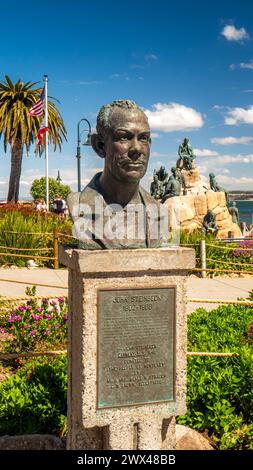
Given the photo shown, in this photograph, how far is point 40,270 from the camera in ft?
41.4

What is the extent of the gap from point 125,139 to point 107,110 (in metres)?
0.27

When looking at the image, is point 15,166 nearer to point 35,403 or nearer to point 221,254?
point 221,254

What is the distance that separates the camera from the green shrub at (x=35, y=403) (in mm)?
4004

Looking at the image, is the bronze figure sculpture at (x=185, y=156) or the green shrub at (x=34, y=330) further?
the bronze figure sculpture at (x=185, y=156)

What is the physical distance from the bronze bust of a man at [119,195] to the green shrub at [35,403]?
1910 mm

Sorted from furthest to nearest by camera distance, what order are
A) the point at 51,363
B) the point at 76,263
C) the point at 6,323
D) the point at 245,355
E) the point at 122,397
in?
1. the point at 6,323
2. the point at 51,363
3. the point at 245,355
4. the point at 122,397
5. the point at 76,263

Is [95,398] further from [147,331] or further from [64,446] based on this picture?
[64,446]

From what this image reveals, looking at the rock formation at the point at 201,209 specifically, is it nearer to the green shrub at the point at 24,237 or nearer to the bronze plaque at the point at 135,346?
the green shrub at the point at 24,237

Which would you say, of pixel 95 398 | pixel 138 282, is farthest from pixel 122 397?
pixel 138 282

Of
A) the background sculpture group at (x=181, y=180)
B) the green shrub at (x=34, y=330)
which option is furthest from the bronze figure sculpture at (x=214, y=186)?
the green shrub at (x=34, y=330)

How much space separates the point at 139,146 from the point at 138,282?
95 centimetres

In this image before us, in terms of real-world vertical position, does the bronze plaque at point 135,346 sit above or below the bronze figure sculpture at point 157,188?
below

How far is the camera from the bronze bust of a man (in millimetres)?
3047

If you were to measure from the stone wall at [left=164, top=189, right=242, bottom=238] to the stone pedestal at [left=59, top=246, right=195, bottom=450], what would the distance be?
717 inches
